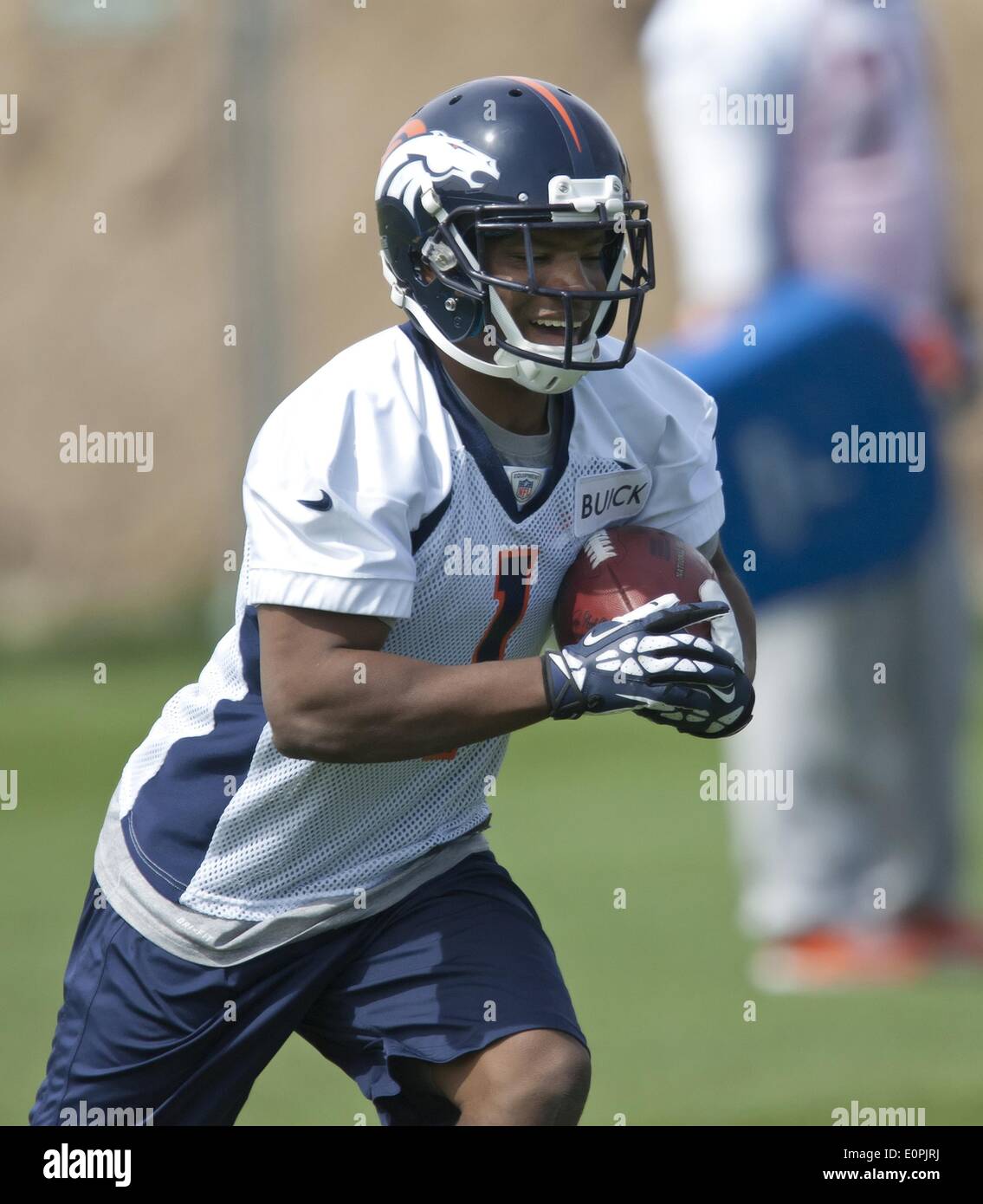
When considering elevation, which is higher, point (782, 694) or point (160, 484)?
point (160, 484)

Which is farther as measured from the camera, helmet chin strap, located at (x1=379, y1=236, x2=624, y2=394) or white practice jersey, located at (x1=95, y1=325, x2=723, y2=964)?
helmet chin strap, located at (x1=379, y1=236, x2=624, y2=394)

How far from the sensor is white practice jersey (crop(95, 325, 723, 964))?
8.30ft

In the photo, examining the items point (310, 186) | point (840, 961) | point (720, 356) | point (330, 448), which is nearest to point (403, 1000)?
point (330, 448)

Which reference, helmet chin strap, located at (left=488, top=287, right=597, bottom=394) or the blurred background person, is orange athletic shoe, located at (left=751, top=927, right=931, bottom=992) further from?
helmet chin strap, located at (left=488, top=287, right=597, bottom=394)

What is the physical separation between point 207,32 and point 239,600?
14.9m

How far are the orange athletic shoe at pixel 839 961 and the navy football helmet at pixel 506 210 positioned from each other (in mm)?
3070

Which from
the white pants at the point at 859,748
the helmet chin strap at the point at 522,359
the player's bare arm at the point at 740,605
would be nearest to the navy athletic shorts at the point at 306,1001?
the player's bare arm at the point at 740,605

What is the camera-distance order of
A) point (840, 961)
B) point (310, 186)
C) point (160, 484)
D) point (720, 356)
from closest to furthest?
1. point (720, 356)
2. point (840, 961)
3. point (160, 484)
4. point (310, 186)

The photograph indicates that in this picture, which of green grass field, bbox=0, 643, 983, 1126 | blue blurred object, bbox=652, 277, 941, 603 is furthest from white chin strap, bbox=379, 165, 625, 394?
green grass field, bbox=0, 643, 983, 1126

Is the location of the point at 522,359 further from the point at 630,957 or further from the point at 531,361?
the point at 630,957

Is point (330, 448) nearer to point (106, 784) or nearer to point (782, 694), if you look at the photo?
point (782, 694)

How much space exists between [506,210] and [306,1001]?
47.0 inches

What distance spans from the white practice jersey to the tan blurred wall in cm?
1072
